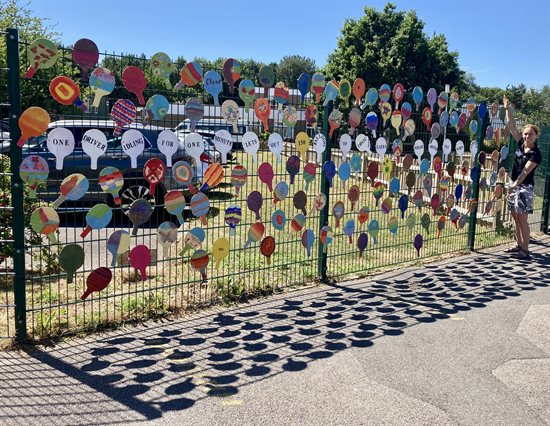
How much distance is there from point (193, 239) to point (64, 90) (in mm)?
1780

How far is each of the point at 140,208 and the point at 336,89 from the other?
8.72 feet

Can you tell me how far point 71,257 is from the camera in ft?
13.9

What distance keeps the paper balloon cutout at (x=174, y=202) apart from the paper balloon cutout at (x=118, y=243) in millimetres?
446

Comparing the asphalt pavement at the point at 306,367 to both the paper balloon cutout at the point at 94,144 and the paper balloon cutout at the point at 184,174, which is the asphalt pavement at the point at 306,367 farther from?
the paper balloon cutout at the point at 94,144

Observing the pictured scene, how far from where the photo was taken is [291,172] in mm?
5641

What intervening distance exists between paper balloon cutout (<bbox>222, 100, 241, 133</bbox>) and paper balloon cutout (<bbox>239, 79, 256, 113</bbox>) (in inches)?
4.2

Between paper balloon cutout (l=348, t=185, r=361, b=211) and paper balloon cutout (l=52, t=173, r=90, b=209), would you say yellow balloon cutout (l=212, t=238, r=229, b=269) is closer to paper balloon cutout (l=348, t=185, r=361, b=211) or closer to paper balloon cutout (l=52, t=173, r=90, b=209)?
paper balloon cutout (l=52, t=173, r=90, b=209)

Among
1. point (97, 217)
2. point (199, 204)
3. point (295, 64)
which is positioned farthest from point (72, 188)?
point (295, 64)

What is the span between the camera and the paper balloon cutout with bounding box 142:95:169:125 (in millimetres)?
4406

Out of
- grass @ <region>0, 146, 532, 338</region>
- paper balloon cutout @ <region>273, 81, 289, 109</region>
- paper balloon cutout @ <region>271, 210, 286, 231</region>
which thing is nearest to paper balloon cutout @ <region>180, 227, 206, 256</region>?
grass @ <region>0, 146, 532, 338</region>

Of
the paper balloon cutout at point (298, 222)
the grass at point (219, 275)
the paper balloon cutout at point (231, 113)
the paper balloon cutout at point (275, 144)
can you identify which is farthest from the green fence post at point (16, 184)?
the paper balloon cutout at point (298, 222)

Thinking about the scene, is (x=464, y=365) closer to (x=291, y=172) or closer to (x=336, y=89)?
(x=291, y=172)

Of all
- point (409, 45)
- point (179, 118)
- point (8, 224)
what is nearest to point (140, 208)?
point (179, 118)

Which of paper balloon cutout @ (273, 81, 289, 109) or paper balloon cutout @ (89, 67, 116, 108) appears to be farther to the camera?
paper balloon cutout @ (273, 81, 289, 109)
